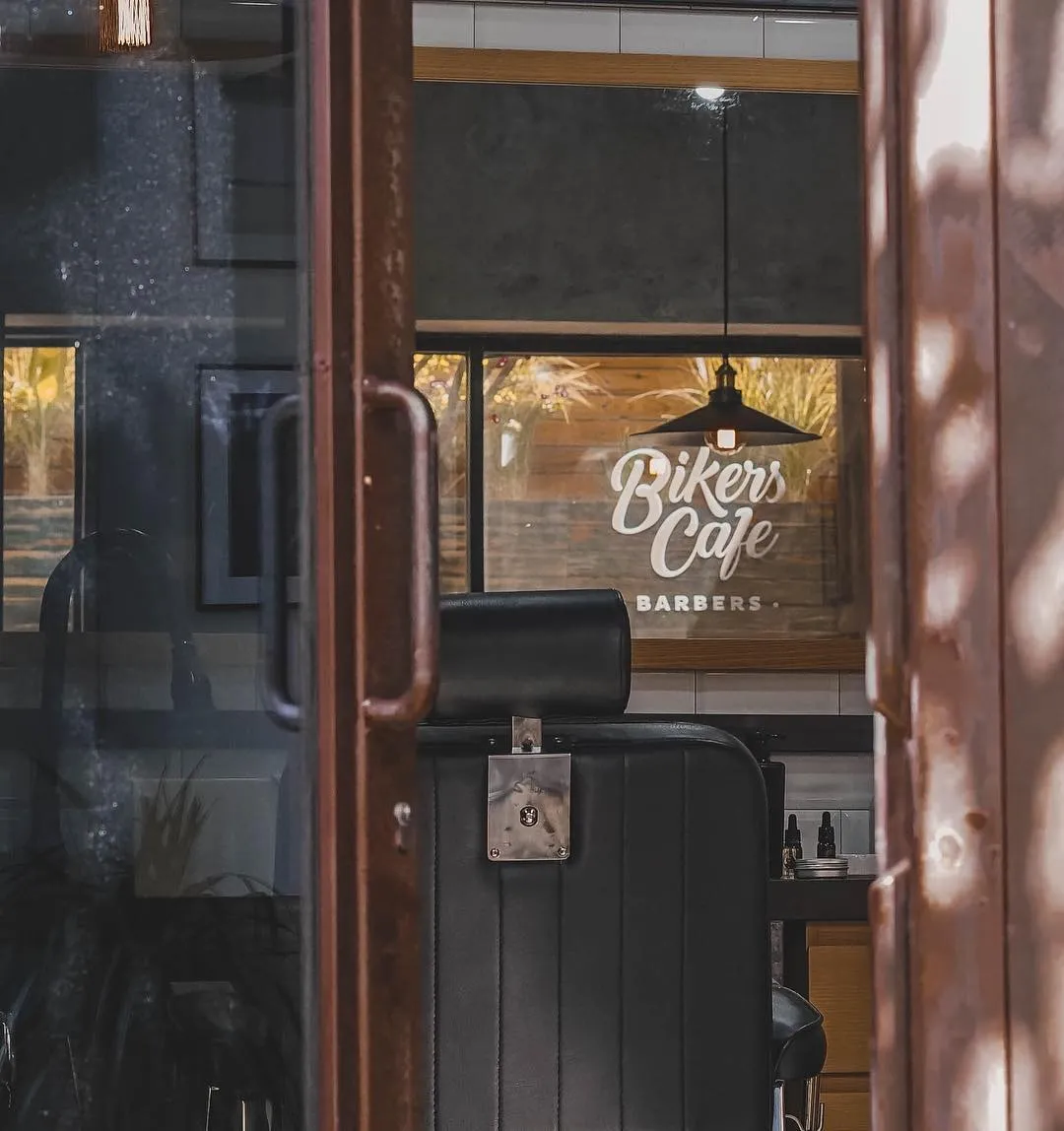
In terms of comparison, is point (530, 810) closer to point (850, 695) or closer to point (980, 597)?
point (980, 597)

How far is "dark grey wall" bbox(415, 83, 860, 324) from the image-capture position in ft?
13.2

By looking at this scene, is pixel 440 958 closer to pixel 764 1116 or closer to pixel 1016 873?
pixel 764 1116

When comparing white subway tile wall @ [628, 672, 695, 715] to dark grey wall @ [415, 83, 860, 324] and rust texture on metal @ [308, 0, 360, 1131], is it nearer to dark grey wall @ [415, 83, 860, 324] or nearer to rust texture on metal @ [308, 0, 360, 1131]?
dark grey wall @ [415, 83, 860, 324]

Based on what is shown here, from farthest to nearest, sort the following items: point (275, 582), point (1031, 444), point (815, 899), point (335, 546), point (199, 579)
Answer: point (815, 899)
point (199, 579)
point (275, 582)
point (335, 546)
point (1031, 444)

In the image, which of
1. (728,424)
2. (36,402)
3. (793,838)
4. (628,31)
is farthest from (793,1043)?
(628,31)

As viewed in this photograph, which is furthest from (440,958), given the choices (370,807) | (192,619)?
(370,807)

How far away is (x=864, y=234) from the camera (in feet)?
3.23

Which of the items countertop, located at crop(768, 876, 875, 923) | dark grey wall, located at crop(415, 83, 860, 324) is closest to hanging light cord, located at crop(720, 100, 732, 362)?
dark grey wall, located at crop(415, 83, 860, 324)

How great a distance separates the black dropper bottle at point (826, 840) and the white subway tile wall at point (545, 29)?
2.46m

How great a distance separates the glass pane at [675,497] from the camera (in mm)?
4121

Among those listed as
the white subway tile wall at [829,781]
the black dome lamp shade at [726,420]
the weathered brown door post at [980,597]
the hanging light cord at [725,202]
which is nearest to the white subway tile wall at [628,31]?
the hanging light cord at [725,202]

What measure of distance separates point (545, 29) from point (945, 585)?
11.9 feet

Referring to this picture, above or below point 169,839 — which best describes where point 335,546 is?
above

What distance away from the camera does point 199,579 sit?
4.92ft
